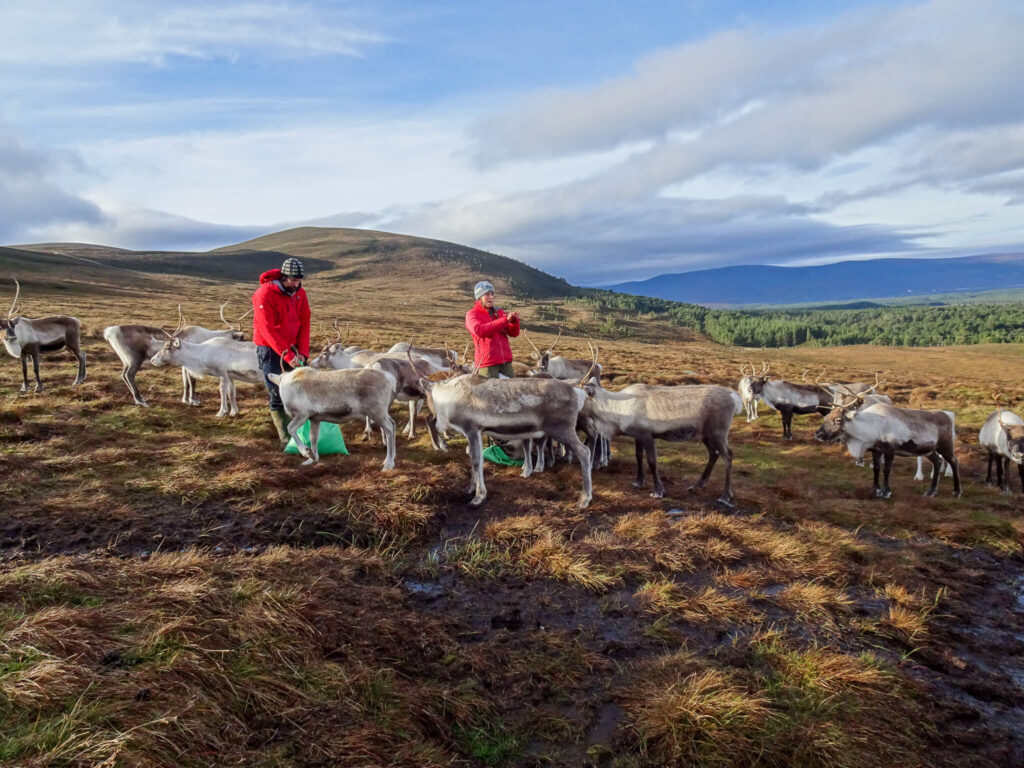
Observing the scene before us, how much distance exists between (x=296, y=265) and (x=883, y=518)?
11.1 metres

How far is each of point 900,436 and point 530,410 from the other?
A: 856 centimetres

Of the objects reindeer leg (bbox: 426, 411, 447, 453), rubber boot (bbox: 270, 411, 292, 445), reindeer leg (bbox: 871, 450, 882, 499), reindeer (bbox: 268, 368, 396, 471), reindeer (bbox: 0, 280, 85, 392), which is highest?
reindeer (bbox: 0, 280, 85, 392)

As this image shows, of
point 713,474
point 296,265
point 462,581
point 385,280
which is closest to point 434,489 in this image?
point 462,581

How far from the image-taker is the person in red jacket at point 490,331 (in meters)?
9.77

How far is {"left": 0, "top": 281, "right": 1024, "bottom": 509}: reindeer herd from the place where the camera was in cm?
919

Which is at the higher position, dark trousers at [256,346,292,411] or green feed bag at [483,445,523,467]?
dark trousers at [256,346,292,411]

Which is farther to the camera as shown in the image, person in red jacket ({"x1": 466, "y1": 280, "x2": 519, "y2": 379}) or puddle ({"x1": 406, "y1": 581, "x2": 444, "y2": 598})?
person in red jacket ({"x1": 466, "y1": 280, "x2": 519, "y2": 379})

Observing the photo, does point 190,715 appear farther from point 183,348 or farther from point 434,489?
point 183,348

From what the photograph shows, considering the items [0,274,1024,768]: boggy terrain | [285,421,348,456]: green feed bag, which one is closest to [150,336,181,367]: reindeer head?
[0,274,1024,768]: boggy terrain

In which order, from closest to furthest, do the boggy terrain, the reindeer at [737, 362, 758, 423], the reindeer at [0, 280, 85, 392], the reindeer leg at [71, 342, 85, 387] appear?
1. the boggy terrain
2. the reindeer at [0, 280, 85, 392]
3. the reindeer leg at [71, 342, 85, 387]
4. the reindeer at [737, 362, 758, 423]

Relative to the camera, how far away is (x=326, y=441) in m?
10.8

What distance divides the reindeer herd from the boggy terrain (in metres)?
0.89

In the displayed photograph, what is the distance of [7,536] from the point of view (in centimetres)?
647

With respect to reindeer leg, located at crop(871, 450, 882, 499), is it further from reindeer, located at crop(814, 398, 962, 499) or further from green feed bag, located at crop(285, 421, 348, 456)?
green feed bag, located at crop(285, 421, 348, 456)
